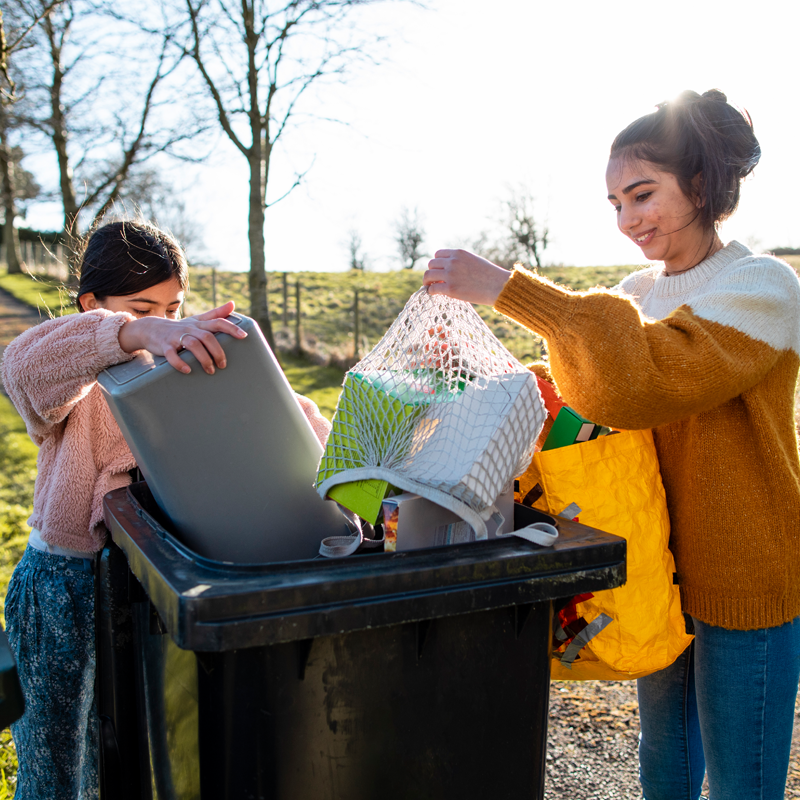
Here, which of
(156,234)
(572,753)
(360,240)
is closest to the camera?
(156,234)

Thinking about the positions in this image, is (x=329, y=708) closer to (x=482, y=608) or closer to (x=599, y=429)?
(x=482, y=608)

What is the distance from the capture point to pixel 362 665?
112 cm

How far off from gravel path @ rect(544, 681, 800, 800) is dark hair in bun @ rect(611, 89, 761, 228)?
1.90 meters

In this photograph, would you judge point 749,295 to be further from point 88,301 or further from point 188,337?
point 88,301

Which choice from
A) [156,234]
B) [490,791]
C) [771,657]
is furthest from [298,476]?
[771,657]

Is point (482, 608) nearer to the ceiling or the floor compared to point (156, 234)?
nearer to the floor

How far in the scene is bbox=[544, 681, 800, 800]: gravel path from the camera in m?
2.22

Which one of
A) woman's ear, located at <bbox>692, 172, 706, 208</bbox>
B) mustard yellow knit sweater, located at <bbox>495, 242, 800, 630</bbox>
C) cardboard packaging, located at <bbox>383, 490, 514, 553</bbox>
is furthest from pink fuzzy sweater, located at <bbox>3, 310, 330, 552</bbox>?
woman's ear, located at <bbox>692, 172, 706, 208</bbox>

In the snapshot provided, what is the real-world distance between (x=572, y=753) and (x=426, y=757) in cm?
149

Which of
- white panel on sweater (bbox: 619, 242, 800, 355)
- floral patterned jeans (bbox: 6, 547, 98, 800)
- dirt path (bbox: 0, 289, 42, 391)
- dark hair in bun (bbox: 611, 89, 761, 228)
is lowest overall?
dirt path (bbox: 0, 289, 42, 391)

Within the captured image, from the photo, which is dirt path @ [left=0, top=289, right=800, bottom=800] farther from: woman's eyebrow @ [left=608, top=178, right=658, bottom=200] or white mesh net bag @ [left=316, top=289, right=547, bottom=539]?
woman's eyebrow @ [left=608, top=178, right=658, bottom=200]

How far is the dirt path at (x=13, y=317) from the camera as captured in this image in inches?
484

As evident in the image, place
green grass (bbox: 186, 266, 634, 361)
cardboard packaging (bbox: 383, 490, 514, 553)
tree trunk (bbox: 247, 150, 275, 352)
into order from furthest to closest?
green grass (bbox: 186, 266, 634, 361), tree trunk (bbox: 247, 150, 275, 352), cardboard packaging (bbox: 383, 490, 514, 553)

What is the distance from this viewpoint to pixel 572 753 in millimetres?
2393
